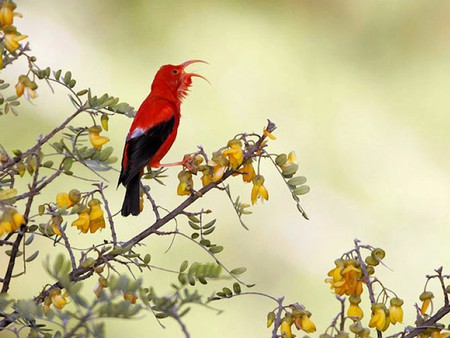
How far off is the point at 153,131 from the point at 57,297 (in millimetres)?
588

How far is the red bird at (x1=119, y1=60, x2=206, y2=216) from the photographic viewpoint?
1.37m

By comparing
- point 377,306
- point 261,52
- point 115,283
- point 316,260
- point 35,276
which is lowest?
point 115,283

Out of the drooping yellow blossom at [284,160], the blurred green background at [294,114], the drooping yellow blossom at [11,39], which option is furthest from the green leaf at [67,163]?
the blurred green background at [294,114]

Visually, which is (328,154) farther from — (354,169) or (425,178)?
(425,178)

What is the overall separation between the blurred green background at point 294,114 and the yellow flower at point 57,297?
80.6 inches

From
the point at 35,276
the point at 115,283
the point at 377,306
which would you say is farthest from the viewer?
the point at 35,276

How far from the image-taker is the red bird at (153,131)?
1368 mm

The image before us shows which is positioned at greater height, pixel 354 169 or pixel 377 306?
pixel 354 169

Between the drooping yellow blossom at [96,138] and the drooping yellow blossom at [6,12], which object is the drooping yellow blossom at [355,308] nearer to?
the drooping yellow blossom at [96,138]

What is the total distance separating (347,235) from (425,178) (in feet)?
2.07

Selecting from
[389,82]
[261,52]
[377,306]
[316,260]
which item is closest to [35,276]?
[316,260]

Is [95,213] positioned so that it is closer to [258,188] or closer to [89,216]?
[89,216]

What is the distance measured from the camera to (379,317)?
3.08ft

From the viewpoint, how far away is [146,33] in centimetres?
429
